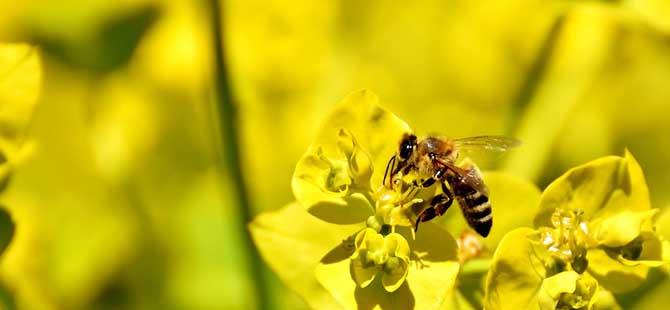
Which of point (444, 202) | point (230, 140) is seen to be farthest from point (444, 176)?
point (230, 140)

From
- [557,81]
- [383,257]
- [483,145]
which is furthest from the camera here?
[557,81]

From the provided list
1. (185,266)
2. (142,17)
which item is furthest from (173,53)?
(185,266)

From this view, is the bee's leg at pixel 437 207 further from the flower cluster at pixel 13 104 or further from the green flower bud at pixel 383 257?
the flower cluster at pixel 13 104

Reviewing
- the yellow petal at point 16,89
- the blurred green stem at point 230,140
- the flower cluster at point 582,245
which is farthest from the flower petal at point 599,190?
the yellow petal at point 16,89

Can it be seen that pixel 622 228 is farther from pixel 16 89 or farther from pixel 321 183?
pixel 16 89

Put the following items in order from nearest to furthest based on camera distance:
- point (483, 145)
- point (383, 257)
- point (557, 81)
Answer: point (383, 257) → point (483, 145) → point (557, 81)

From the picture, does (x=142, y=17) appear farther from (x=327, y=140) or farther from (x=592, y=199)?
(x=592, y=199)

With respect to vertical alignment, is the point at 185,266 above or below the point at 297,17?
below
